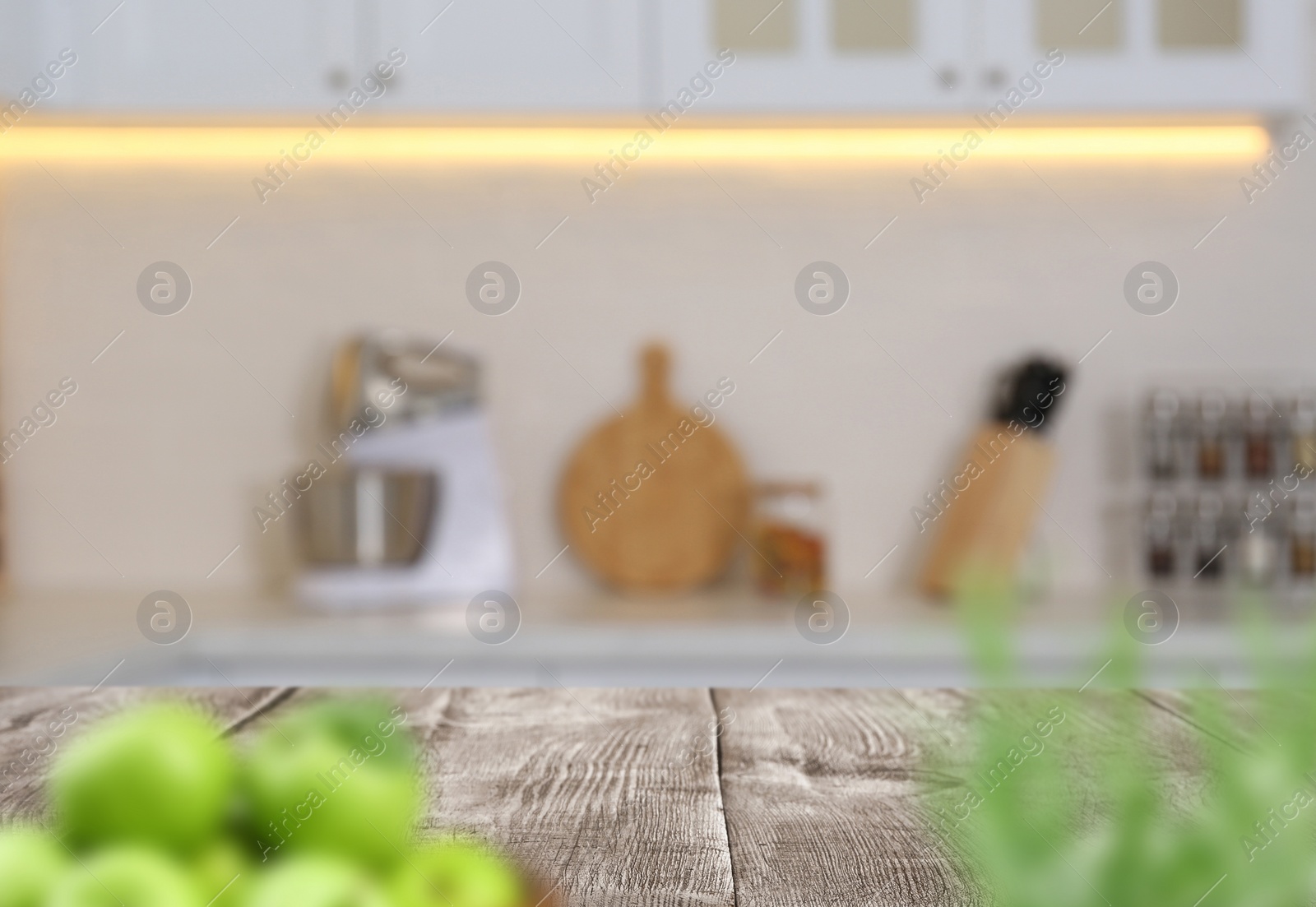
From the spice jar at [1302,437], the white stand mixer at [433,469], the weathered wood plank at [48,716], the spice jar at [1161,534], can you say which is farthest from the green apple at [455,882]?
the spice jar at [1302,437]

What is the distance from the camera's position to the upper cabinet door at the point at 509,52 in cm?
182

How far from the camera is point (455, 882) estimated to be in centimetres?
27

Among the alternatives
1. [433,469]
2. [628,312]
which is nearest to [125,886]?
[433,469]

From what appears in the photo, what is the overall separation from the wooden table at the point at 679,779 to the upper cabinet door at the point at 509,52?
118cm

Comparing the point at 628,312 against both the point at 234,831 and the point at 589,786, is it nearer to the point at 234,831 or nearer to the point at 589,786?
the point at 589,786

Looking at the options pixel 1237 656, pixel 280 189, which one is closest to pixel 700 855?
pixel 1237 656

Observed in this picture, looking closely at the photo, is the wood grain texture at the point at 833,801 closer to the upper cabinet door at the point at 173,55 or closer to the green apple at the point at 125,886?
the green apple at the point at 125,886

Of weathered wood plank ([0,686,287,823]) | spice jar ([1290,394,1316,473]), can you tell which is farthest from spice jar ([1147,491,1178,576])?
weathered wood plank ([0,686,287,823])

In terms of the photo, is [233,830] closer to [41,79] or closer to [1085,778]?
[1085,778]

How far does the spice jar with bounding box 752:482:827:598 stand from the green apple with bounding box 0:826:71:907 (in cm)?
172

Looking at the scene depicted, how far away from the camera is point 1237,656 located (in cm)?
156

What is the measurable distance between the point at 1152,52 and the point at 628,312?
99 centimetres

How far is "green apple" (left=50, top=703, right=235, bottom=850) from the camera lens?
0.89 ft

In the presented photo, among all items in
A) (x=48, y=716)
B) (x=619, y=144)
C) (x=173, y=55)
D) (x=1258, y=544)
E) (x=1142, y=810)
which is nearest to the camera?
(x=1142, y=810)
